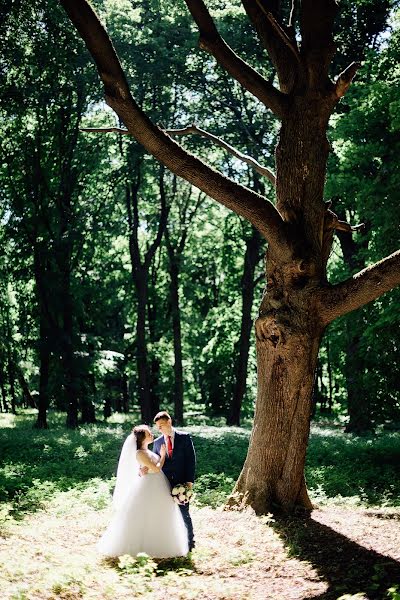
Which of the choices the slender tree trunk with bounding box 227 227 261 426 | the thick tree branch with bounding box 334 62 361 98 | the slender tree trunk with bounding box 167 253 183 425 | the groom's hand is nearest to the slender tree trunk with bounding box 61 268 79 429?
the slender tree trunk with bounding box 167 253 183 425

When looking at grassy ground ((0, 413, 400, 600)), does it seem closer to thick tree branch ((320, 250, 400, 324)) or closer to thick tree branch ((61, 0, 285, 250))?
thick tree branch ((320, 250, 400, 324))

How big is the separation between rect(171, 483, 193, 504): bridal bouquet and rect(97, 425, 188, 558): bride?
0.21ft

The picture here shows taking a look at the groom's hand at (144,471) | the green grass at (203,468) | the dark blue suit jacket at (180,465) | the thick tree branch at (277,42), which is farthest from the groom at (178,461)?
the thick tree branch at (277,42)

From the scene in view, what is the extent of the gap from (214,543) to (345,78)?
6.69 metres

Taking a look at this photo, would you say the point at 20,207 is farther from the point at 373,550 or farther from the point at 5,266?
the point at 373,550

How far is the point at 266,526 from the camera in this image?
819 cm

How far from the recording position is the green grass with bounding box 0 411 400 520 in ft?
37.4

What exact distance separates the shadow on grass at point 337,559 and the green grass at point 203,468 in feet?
10.3

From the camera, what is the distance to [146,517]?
24.4 ft

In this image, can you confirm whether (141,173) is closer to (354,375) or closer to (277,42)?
(354,375)

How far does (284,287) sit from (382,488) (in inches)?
237

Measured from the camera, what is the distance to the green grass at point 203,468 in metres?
11.4

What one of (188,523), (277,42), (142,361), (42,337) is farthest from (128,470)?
(142,361)

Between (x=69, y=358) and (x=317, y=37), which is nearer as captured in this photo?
(x=317, y=37)
